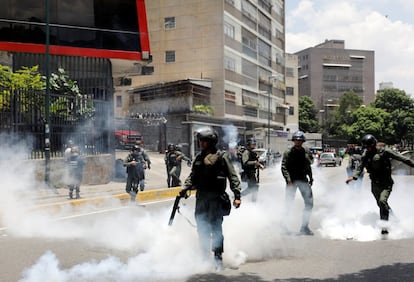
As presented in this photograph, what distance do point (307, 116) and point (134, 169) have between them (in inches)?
2975

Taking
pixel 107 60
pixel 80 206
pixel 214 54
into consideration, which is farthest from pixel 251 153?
pixel 214 54

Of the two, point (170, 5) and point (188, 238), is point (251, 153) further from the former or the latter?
point (170, 5)

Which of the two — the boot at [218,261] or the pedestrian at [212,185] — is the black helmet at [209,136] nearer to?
the pedestrian at [212,185]

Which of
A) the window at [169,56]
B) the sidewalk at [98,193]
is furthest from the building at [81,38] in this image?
the window at [169,56]

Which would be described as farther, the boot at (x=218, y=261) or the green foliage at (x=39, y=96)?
the green foliage at (x=39, y=96)

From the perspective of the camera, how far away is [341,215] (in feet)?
31.5

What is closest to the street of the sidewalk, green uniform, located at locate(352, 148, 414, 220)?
green uniform, located at locate(352, 148, 414, 220)

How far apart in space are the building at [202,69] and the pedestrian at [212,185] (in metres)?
31.0

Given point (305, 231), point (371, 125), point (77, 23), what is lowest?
point (305, 231)

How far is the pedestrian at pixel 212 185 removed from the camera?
5.62 meters

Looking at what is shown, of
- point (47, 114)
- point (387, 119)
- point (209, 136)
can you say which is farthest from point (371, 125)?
point (209, 136)

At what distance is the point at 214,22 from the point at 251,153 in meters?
33.4

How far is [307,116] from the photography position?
8556 centimetres

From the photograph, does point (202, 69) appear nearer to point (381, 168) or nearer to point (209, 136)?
point (381, 168)
